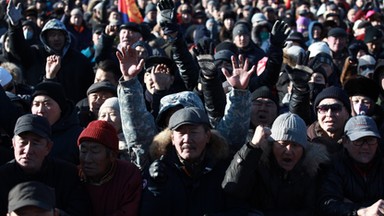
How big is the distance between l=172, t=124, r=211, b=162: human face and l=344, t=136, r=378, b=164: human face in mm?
1161

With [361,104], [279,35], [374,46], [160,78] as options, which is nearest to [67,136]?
[160,78]

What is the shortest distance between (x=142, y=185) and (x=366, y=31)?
8.61 metres

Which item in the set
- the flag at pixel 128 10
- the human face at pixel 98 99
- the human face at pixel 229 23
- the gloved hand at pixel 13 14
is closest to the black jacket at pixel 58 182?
the human face at pixel 98 99

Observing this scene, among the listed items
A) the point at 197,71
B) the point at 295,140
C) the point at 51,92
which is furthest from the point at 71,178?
the point at 197,71

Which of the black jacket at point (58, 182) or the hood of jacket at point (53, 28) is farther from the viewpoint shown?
the hood of jacket at point (53, 28)

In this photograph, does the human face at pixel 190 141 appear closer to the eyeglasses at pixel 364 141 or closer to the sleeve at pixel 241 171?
the sleeve at pixel 241 171

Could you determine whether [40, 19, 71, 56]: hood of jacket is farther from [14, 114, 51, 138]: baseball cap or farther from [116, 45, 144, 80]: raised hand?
[14, 114, 51, 138]: baseball cap

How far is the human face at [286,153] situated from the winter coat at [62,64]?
3806 mm

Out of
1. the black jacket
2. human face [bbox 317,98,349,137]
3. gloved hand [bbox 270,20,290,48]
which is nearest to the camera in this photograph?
the black jacket

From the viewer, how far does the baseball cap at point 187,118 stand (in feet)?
17.6

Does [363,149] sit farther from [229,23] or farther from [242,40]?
[229,23]

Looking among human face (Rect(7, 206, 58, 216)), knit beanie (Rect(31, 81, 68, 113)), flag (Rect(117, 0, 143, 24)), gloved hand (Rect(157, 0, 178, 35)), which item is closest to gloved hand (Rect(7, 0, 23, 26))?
gloved hand (Rect(157, 0, 178, 35))

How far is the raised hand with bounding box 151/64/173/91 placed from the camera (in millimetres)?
7551

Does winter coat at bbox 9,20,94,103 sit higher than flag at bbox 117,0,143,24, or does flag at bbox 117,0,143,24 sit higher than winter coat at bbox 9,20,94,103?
flag at bbox 117,0,143,24
